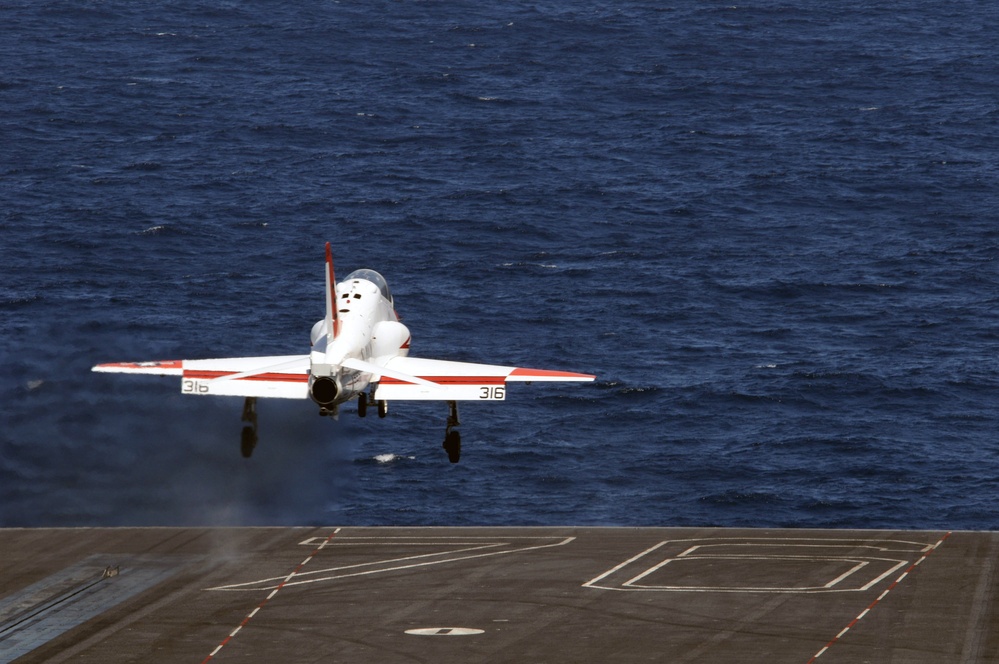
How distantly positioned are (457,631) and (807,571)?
2656 centimetres

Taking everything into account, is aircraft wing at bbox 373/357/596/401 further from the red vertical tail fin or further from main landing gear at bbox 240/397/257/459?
main landing gear at bbox 240/397/257/459

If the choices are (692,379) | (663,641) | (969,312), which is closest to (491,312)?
(692,379)

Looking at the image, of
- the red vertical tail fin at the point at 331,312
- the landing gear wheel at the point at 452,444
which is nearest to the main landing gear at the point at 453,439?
the landing gear wheel at the point at 452,444

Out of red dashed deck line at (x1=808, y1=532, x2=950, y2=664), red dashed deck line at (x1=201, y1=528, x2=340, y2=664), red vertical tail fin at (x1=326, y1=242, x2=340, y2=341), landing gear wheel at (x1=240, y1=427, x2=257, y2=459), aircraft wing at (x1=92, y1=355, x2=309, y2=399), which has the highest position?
red vertical tail fin at (x1=326, y1=242, x2=340, y2=341)

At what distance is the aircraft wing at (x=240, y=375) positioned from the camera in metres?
70.6

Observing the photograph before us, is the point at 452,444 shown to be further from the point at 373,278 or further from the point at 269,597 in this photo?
the point at 269,597

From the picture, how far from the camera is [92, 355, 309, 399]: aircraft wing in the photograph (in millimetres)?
70562

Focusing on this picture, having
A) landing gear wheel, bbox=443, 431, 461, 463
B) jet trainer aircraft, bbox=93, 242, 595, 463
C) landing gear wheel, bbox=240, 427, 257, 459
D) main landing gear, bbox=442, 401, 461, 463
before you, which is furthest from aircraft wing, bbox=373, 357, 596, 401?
landing gear wheel, bbox=240, 427, 257, 459

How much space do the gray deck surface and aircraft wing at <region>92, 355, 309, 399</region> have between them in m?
24.1

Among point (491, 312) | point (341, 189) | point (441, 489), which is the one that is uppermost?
point (341, 189)

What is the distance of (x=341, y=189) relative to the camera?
655ft

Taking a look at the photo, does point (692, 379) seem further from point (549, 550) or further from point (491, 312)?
point (549, 550)

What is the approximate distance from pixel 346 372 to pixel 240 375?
5.49 meters

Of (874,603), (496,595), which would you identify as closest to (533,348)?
(496,595)
